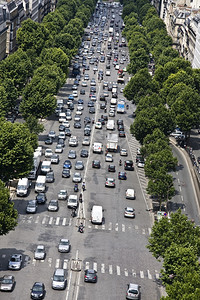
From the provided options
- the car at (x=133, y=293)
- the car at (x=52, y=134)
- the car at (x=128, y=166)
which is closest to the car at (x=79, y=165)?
the car at (x=128, y=166)

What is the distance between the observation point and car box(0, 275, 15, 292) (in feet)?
333

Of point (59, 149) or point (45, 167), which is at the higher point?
point (45, 167)

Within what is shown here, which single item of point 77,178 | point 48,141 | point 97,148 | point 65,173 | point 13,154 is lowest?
point 48,141

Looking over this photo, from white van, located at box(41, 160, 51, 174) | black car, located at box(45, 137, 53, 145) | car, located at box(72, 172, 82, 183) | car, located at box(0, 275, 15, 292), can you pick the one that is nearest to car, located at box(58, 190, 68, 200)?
car, located at box(72, 172, 82, 183)

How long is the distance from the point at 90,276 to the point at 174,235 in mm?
14524

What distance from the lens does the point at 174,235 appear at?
10631 centimetres

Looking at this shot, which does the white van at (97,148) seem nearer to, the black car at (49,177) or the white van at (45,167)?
the white van at (45,167)

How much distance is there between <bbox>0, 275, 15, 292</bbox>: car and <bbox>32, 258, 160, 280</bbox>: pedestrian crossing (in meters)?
8.58

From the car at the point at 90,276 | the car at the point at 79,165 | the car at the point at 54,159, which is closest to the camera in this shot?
the car at the point at 90,276

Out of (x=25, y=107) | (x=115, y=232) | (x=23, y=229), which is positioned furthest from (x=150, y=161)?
(x=25, y=107)

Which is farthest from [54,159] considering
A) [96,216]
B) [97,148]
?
[96,216]

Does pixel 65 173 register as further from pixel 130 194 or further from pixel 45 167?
pixel 130 194

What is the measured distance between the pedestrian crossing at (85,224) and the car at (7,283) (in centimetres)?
2518

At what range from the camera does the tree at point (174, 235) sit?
105 m
